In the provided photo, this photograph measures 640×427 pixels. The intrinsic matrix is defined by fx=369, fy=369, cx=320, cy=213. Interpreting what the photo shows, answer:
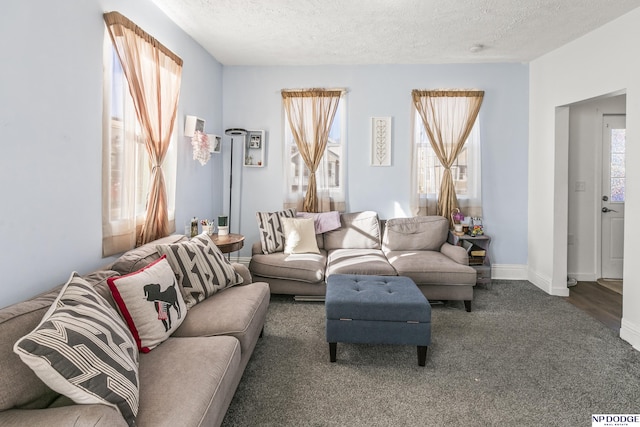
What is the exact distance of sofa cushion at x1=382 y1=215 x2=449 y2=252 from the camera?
416cm

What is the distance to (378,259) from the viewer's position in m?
3.74

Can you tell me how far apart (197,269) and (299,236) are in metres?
1.70

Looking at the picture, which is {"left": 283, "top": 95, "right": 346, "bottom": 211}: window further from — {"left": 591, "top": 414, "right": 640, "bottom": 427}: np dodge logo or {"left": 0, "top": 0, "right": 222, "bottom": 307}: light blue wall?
{"left": 591, "top": 414, "right": 640, "bottom": 427}: np dodge logo

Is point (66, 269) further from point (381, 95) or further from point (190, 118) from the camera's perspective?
point (381, 95)

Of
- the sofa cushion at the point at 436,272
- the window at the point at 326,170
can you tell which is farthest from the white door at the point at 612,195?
the window at the point at 326,170

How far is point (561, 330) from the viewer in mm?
3018

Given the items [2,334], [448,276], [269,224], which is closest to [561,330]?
[448,276]

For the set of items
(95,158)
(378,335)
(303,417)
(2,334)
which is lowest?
(303,417)

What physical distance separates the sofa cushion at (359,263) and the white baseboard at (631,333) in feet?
5.86

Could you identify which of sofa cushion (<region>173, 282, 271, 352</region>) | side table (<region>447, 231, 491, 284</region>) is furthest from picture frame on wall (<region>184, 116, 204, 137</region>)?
side table (<region>447, 231, 491, 284</region>)

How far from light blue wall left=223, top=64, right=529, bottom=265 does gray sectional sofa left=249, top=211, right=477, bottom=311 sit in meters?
0.38

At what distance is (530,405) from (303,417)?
124 cm

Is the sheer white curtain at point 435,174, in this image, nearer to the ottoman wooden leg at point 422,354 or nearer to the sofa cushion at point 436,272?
the sofa cushion at point 436,272

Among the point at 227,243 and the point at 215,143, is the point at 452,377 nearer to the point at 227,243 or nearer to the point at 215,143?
the point at 227,243
